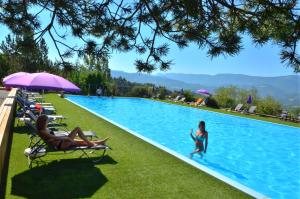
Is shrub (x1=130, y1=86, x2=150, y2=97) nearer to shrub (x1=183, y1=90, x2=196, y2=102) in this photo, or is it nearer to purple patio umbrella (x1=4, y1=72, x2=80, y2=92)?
shrub (x1=183, y1=90, x2=196, y2=102)

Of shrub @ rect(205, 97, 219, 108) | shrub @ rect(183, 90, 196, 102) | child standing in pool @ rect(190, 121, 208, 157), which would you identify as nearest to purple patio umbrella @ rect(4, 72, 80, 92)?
child standing in pool @ rect(190, 121, 208, 157)

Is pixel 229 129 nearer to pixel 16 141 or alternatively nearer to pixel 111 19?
pixel 16 141

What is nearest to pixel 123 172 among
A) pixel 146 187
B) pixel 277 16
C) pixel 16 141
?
pixel 146 187

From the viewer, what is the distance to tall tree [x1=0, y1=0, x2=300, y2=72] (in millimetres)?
2719

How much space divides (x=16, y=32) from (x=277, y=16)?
7.84 ft

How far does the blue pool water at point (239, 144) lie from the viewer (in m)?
10.3

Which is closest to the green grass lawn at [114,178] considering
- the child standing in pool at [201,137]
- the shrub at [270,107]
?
the child standing in pool at [201,137]

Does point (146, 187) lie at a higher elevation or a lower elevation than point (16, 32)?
lower

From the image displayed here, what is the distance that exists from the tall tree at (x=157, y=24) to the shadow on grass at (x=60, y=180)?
287 cm

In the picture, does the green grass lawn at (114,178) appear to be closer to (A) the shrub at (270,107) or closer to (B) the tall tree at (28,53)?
(B) the tall tree at (28,53)

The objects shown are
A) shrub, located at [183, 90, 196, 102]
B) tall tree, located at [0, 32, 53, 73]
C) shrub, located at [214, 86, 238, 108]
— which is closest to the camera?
tall tree, located at [0, 32, 53, 73]

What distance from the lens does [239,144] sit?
15.4 m

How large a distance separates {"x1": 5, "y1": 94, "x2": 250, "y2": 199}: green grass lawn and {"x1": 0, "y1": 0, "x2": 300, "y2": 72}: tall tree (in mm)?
2827

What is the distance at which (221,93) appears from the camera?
3108 centimetres
